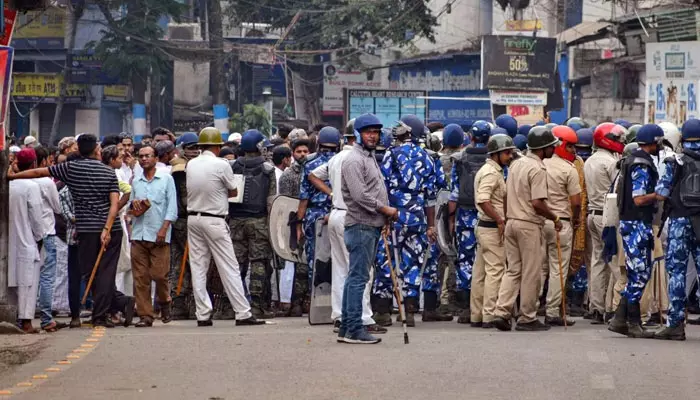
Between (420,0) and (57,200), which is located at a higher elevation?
(420,0)

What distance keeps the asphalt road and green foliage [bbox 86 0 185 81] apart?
3088 centimetres

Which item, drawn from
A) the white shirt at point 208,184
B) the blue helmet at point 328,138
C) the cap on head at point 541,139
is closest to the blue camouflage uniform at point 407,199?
the cap on head at point 541,139

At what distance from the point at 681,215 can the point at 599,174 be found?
221 centimetres

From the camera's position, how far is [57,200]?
14391 millimetres

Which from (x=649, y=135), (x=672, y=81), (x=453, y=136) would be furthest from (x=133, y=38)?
(x=649, y=135)

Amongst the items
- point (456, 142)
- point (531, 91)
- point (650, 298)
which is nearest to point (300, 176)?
point (456, 142)

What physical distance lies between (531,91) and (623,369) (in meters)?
28.6

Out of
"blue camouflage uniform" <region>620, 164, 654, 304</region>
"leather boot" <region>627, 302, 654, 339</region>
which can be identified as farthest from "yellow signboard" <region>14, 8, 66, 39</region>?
"leather boot" <region>627, 302, 654, 339</region>

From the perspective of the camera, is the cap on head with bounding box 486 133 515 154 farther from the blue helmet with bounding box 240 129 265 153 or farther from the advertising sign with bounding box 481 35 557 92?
the advertising sign with bounding box 481 35 557 92

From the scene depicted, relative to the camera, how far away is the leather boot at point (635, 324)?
12953mm

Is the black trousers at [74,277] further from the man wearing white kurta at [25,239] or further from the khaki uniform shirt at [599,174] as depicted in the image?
the khaki uniform shirt at [599,174]

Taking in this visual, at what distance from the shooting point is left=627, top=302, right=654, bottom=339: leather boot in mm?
12953

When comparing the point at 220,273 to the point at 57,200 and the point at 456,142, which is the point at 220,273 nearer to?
the point at 57,200

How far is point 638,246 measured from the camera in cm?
1293
